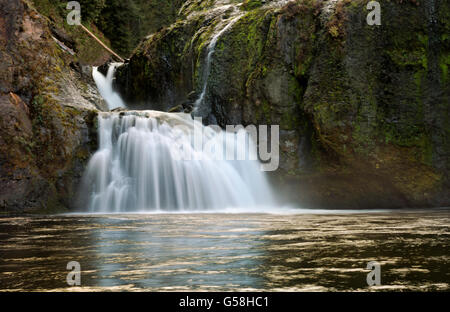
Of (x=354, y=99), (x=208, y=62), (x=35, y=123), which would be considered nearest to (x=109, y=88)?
(x=208, y=62)

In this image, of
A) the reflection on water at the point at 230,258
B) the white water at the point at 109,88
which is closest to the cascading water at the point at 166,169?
the reflection on water at the point at 230,258

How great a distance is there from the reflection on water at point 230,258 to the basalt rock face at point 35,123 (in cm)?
682

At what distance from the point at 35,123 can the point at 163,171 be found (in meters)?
4.22

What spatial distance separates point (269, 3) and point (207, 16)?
3.13 metres

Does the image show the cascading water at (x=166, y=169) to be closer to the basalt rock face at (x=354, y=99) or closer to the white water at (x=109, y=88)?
the basalt rock face at (x=354, y=99)

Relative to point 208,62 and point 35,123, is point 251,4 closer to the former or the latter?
point 208,62

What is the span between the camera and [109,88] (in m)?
23.5

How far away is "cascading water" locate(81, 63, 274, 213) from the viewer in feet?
43.6

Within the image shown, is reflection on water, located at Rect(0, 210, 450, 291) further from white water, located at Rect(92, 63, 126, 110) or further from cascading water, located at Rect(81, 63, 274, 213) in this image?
white water, located at Rect(92, 63, 126, 110)

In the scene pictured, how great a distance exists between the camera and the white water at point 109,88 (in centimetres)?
2228

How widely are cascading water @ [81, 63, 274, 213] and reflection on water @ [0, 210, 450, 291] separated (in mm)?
6379

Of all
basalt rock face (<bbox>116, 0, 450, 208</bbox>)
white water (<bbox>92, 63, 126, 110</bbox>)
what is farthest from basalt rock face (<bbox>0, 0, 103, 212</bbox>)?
white water (<bbox>92, 63, 126, 110</bbox>)
